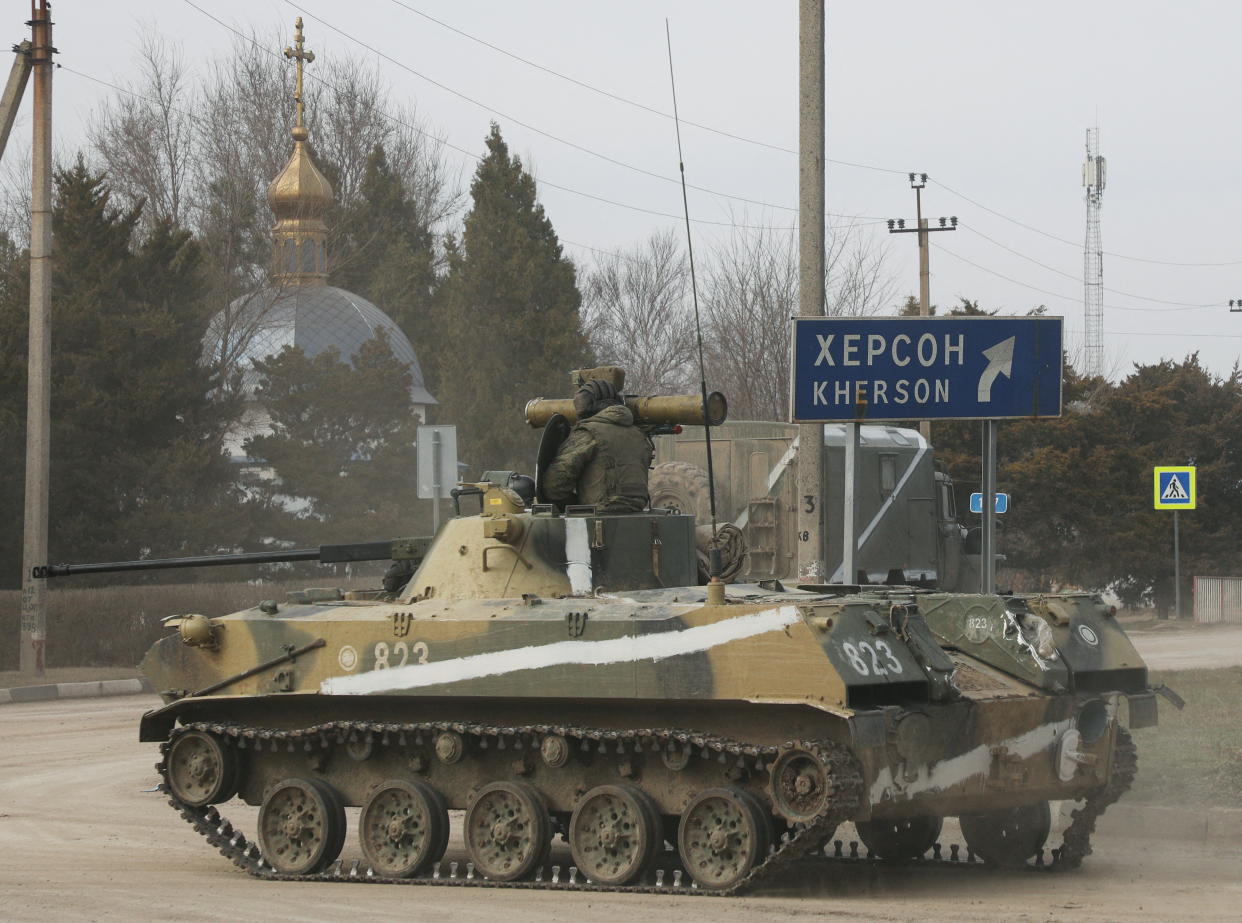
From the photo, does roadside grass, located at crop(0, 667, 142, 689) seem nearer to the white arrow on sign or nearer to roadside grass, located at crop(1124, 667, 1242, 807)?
roadside grass, located at crop(1124, 667, 1242, 807)

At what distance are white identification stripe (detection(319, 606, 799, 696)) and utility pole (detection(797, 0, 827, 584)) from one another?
4.55 metres

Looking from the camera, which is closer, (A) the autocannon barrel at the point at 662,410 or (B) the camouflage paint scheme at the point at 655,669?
(B) the camouflage paint scheme at the point at 655,669

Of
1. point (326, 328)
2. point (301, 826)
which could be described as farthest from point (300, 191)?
point (301, 826)

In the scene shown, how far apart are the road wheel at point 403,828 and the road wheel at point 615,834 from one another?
95 centimetres

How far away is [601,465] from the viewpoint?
11.7 m

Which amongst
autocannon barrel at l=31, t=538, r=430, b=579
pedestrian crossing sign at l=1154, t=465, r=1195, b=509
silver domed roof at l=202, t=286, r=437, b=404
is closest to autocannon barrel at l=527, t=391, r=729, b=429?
autocannon barrel at l=31, t=538, r=430, b=579

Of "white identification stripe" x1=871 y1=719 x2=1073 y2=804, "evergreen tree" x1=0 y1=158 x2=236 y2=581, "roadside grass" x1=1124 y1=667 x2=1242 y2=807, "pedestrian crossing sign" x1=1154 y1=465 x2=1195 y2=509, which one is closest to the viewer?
"white identification stripe" x1=871 y1=719 x2=1073 y2=804

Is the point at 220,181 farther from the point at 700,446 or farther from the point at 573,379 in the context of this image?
the point at 573,379

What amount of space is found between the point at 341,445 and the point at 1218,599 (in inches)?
741

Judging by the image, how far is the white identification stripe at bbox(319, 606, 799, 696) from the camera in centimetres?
957

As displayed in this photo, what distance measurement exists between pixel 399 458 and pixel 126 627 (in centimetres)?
1121

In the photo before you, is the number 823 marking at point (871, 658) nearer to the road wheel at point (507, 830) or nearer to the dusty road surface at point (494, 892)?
the dusty road surface at point (494, 892)

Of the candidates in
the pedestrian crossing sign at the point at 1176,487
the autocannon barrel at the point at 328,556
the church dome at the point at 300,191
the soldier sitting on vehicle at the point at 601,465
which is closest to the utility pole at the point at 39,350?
the autocannon barrel at the point at 328,556

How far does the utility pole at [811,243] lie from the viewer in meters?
14.3
